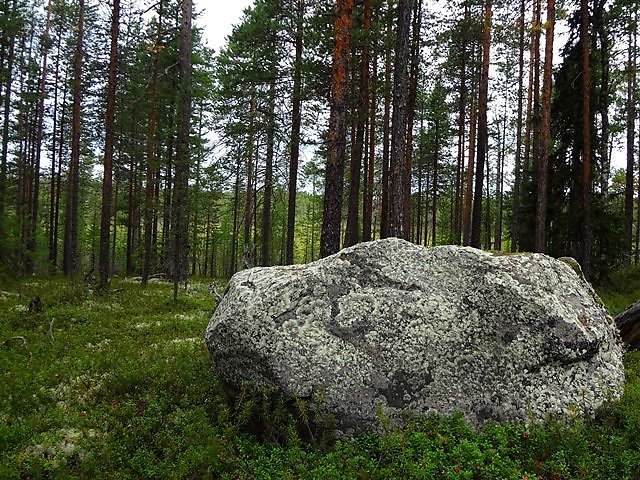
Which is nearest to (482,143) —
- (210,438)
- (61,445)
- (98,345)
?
(98,345)

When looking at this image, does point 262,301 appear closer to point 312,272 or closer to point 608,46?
point 312,272

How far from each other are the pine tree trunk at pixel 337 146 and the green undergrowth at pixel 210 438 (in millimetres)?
4302

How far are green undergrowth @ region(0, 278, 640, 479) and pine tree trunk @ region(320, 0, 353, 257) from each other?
4.30 m

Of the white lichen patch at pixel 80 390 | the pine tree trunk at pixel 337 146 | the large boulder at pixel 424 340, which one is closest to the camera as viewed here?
the large boulder at pixel 424 340

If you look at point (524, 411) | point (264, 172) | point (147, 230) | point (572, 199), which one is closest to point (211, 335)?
point (524, 411)

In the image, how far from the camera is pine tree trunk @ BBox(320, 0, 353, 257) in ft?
33.3

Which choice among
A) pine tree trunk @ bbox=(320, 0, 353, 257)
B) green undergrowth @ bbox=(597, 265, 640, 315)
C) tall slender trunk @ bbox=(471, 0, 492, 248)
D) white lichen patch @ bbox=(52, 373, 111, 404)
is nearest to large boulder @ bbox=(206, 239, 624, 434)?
white lichen patch @ bbox=(52, 373, 111, 404)

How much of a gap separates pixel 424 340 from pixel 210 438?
2876mm

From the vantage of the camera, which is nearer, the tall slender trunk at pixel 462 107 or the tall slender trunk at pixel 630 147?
the tall slender trunk at pixel 462 107

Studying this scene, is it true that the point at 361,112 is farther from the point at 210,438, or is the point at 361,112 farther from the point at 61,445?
the point at 61,445

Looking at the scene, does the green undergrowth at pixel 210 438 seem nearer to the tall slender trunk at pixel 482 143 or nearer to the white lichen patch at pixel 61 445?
the white lichen patch at pixel 61 445

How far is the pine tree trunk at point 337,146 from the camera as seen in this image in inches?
399

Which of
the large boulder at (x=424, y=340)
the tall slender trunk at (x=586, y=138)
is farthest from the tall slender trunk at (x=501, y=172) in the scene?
the large boulder at (x=424, y=340)

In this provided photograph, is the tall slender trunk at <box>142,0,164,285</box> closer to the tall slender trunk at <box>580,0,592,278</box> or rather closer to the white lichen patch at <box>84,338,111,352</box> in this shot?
the white lichen patch at <box>84,338,111,352</box>
